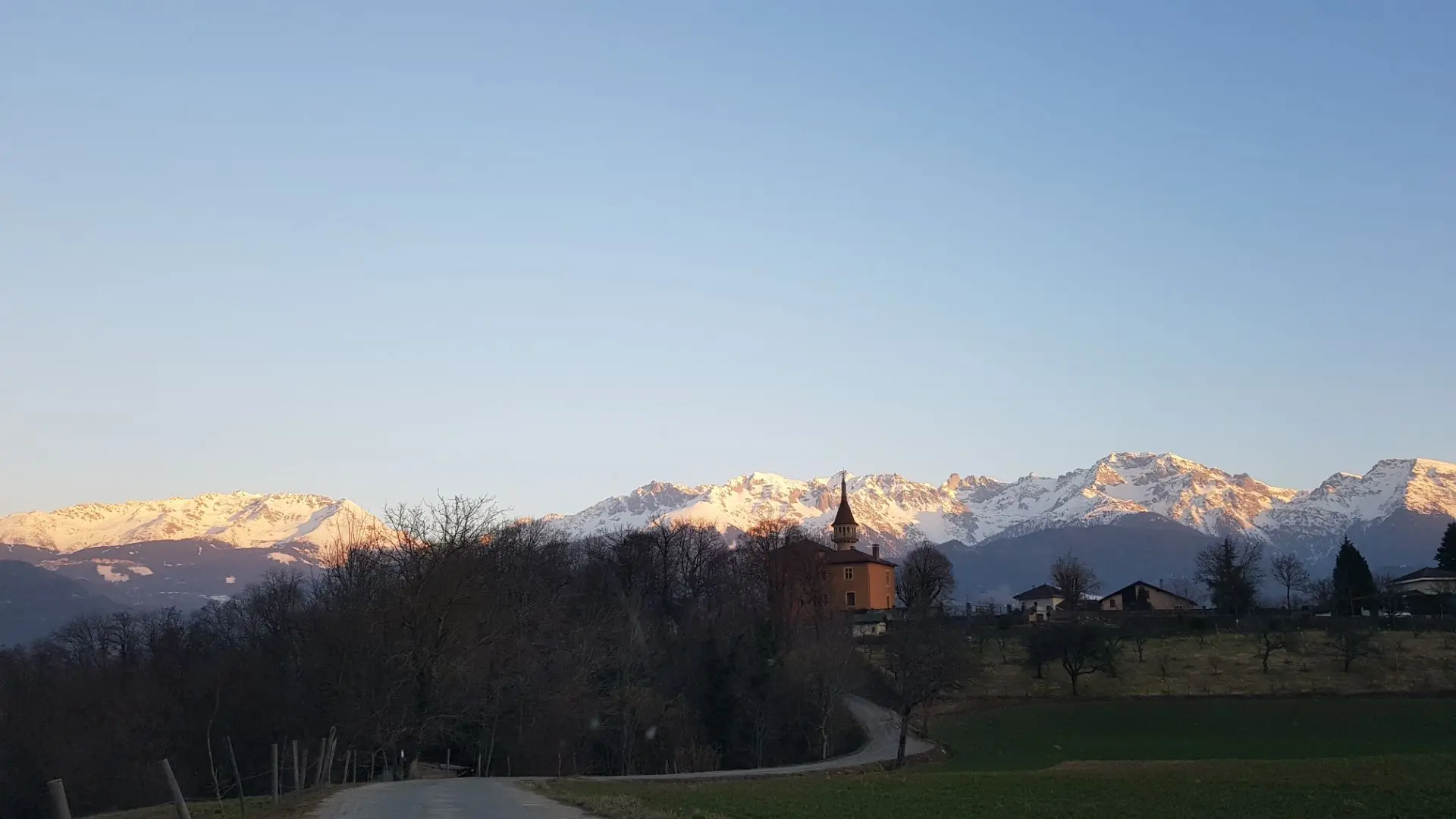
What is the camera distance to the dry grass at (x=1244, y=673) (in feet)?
243

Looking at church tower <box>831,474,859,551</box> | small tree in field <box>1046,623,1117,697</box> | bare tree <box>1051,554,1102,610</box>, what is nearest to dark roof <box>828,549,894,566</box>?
church tower <box>831,474,859,551</box>

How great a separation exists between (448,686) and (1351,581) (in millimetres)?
103889

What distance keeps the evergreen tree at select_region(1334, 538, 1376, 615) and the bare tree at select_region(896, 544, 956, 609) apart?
40.1m

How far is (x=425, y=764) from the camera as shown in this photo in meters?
55.2

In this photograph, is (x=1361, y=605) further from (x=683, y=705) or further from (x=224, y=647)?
(x=224, y=647)

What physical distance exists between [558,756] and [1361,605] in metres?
90.2

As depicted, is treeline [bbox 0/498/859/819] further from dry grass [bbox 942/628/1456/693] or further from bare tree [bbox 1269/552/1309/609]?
bare tree [bbox 1269/552/1309/609]

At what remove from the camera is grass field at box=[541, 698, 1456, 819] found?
26562 mm

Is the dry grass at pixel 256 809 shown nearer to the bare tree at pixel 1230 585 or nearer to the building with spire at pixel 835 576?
the building with spire at pixel 835 576

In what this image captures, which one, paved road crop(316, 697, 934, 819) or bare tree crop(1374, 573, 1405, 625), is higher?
bare tree crop(1374, 573, 1405, 625)

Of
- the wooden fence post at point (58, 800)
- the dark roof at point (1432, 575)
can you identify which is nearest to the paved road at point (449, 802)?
the wooden fence post at point (58, 800)

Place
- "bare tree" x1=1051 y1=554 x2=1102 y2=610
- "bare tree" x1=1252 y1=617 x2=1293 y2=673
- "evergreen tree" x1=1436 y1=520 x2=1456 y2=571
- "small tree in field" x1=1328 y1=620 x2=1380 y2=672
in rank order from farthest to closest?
"bare tree" x1=1051 y1=554 x2=1102 y2=610
"evergreen tree" x1=1436 y1=520 x2=1456 y2=571
"bare tree" x1=1252 y1=617 x2=1293 y2=673
"small tree in field" x1=1328 y1=620 x2=1380 y2=672

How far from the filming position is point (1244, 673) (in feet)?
261

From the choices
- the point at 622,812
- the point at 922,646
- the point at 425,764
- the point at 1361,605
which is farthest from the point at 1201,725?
the point at 1361,605
